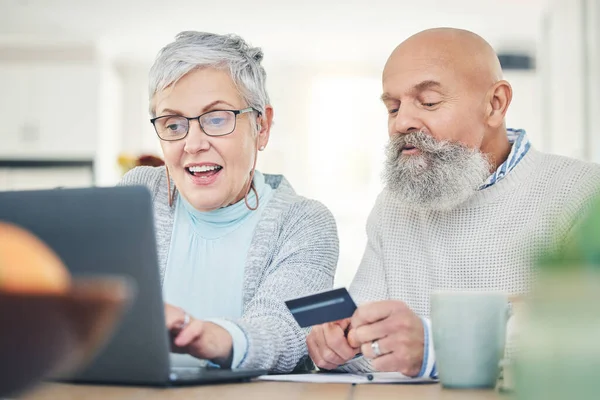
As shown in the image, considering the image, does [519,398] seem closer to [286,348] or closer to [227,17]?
[286,348]

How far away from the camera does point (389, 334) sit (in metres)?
1.25

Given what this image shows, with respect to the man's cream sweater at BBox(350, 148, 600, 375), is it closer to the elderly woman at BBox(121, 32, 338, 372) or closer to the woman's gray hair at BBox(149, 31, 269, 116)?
the elderly woman at BBox(121, 32, 338, 372)

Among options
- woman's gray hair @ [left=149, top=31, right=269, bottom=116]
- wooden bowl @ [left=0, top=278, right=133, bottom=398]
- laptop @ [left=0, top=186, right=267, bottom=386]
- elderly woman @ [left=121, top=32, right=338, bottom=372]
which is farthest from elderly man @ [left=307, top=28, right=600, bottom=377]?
wooden bowl @ [left=0, top=278, right=133, bottom=398]

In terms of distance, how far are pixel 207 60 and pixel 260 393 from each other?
2.97 ft

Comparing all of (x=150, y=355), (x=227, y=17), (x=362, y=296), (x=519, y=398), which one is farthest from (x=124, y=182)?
(x=227, y=17)

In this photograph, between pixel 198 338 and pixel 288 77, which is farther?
pixel 288 77

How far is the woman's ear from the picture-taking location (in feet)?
6.20

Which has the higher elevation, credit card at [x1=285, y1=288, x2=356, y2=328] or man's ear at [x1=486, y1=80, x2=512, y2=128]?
man's ear at [x1=486, y1=80, x2=512, y2=128]

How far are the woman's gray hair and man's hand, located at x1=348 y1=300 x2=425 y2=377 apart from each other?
728 millimetres

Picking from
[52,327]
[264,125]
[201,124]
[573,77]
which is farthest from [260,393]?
[573,77]

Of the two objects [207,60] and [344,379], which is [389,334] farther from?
[207,60]

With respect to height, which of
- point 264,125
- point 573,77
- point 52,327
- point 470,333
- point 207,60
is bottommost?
point 470,333

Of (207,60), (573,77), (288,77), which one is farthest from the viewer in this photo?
(288,77)

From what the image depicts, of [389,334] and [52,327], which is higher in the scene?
[52,327]
